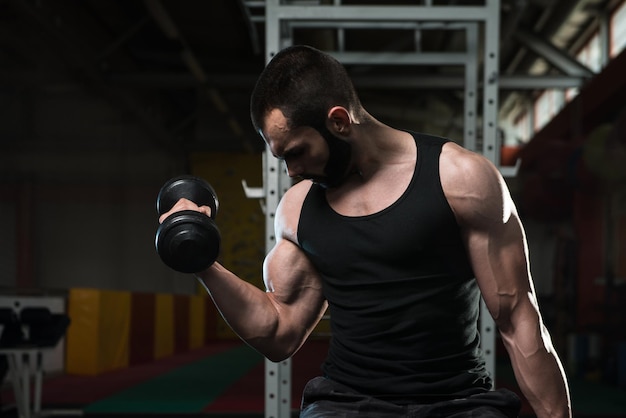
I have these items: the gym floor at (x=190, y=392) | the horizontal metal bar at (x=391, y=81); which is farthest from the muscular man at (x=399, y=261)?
the horizontal metal bar at (x=391, y=81)

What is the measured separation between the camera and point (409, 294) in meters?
1.37

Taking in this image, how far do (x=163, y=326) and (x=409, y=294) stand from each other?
8196 millimetres

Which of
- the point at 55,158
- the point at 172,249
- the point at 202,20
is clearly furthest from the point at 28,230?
the point at 172,249

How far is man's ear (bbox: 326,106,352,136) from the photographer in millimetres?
1348

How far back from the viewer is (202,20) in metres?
7.87

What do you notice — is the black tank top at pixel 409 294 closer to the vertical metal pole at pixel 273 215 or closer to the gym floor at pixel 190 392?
the vertical metal pole at pixel 273 215

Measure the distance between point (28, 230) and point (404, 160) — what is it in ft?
28.0

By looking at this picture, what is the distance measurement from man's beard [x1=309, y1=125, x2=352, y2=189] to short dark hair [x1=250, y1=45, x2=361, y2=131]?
32 millimetres

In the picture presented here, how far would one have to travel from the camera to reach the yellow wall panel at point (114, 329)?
7.10 m

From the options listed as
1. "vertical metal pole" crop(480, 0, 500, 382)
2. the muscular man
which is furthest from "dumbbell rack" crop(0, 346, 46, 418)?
the muscular man

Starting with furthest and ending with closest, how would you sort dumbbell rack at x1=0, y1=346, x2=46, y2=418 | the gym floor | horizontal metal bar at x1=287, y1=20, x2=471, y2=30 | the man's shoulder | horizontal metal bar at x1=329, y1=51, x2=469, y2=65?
the gym floor → dumbbell rack at x1=0, y1=346, x2=46, y2=418 → horizontal metal bar at x1=329, y1=51, x2=469, y2=65 → horizontal metal bar at x1=287, y1=20, x2=471, y2=30 → the man's shoulder

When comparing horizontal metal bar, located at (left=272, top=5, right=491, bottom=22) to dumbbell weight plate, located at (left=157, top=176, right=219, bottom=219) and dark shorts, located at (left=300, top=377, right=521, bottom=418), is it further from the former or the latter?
dark shorts, located at (left=300, top=377, right=521, bottom=418)

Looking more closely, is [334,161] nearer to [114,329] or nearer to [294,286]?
[294,286]

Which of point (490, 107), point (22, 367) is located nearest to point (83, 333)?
point (22, 367)
